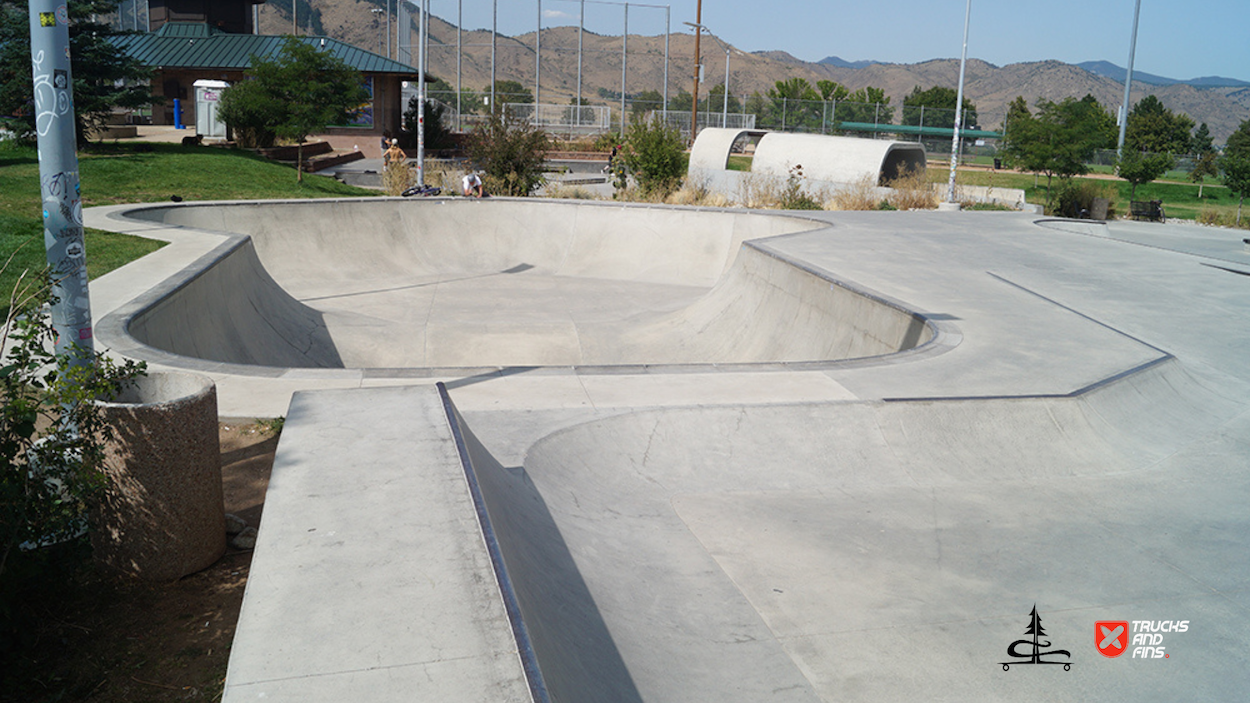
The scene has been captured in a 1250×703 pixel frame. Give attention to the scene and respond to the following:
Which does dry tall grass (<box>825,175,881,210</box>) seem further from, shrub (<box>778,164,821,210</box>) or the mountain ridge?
the mountain ridge

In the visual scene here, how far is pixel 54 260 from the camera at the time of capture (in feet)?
15.0

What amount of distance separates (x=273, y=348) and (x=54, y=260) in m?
7.36

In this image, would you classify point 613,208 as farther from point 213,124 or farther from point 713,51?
point 713,51

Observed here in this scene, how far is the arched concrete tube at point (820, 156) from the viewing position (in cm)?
2653

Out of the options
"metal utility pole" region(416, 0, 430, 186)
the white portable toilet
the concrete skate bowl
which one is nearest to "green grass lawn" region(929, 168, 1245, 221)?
"metal utility pole" region(416, 0, 430, 186)

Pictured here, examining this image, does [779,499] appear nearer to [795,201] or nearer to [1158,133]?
[795,201]

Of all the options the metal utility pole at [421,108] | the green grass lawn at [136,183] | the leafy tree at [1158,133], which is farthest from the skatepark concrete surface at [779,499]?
the leafy tree at [1158,133]

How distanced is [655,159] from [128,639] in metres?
21.7

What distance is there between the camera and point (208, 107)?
1401 inches

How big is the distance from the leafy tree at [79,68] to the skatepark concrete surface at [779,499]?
12.8 m

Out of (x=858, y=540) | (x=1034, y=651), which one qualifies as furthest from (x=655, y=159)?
(x=1034, y=651)

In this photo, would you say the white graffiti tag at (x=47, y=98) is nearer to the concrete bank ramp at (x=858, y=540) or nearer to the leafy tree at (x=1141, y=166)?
the concrete bank ramp at (x=858, y=540)

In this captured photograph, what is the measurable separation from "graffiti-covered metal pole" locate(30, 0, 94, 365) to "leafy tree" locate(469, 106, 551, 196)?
18487 mm

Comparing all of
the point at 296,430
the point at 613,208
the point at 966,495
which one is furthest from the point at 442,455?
the point at 613,208
